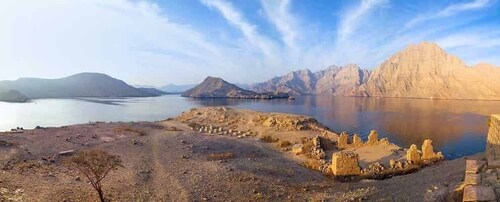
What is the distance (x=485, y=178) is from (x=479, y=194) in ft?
7.87

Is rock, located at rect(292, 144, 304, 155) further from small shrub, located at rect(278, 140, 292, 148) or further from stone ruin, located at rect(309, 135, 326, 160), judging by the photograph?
small shrub, located at rect(278, 140, 292, 148)

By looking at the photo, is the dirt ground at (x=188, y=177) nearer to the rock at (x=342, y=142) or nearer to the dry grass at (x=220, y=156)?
the dry grass at (x=220, y=156)

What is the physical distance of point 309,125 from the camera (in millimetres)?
42406

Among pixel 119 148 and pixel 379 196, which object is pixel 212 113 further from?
pixel 379 196

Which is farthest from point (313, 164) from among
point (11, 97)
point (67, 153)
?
point (11, 97)

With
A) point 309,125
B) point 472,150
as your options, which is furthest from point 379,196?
point 472,150

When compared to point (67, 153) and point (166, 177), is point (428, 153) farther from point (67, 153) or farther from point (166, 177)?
point (67, 153)

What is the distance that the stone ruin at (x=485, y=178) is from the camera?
1053cm

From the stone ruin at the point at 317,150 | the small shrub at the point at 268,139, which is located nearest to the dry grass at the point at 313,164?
the stone ruin at the point at 317,150

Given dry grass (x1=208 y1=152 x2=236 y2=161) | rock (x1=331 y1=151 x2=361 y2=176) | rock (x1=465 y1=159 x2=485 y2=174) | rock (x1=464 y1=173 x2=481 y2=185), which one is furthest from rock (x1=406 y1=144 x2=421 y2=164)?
dry grass (x1=208 y1=152 x2=236 y2=161)

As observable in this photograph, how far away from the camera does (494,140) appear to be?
56.3 feet

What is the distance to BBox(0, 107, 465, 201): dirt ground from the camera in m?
15.7

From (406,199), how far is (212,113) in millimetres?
39588

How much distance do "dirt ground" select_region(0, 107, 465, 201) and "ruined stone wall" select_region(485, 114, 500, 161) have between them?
1.71 meters
